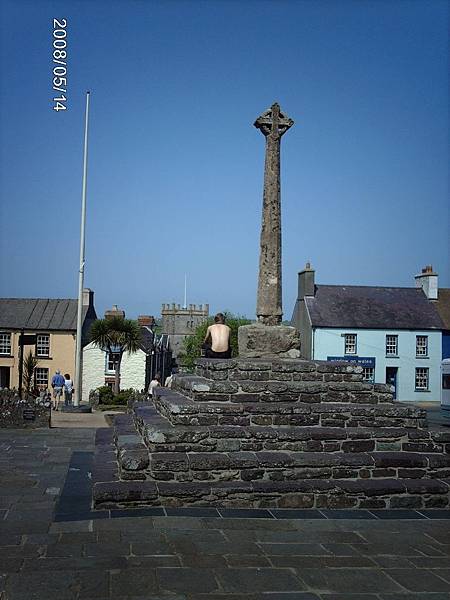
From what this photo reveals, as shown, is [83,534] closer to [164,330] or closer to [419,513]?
[419,513]

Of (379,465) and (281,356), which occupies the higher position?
Answer: (281,356)

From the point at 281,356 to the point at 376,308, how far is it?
32004mm

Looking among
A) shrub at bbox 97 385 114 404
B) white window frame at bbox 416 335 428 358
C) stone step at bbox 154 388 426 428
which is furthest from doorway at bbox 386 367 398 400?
stone step at bbox 154 388 426 428

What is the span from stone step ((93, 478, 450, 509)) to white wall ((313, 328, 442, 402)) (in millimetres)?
31162

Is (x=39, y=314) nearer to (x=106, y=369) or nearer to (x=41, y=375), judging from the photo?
(x=41, y=375)

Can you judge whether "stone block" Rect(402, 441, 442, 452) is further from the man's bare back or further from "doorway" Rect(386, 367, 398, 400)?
"doorway" Rect(386, 367, 398, 400)

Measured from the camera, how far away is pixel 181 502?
7.15 metres

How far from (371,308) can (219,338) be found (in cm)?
3131

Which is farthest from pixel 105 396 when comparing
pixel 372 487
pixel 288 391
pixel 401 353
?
pixel 372 487

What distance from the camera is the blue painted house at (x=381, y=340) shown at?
3884 cm

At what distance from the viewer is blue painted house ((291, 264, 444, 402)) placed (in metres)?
38.8

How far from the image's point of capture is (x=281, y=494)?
24.2ft

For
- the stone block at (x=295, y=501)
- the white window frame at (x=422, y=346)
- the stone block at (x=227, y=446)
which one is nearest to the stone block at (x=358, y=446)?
the stone block at (x=295, y=501)

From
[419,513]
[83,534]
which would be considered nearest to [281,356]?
[419,513]
